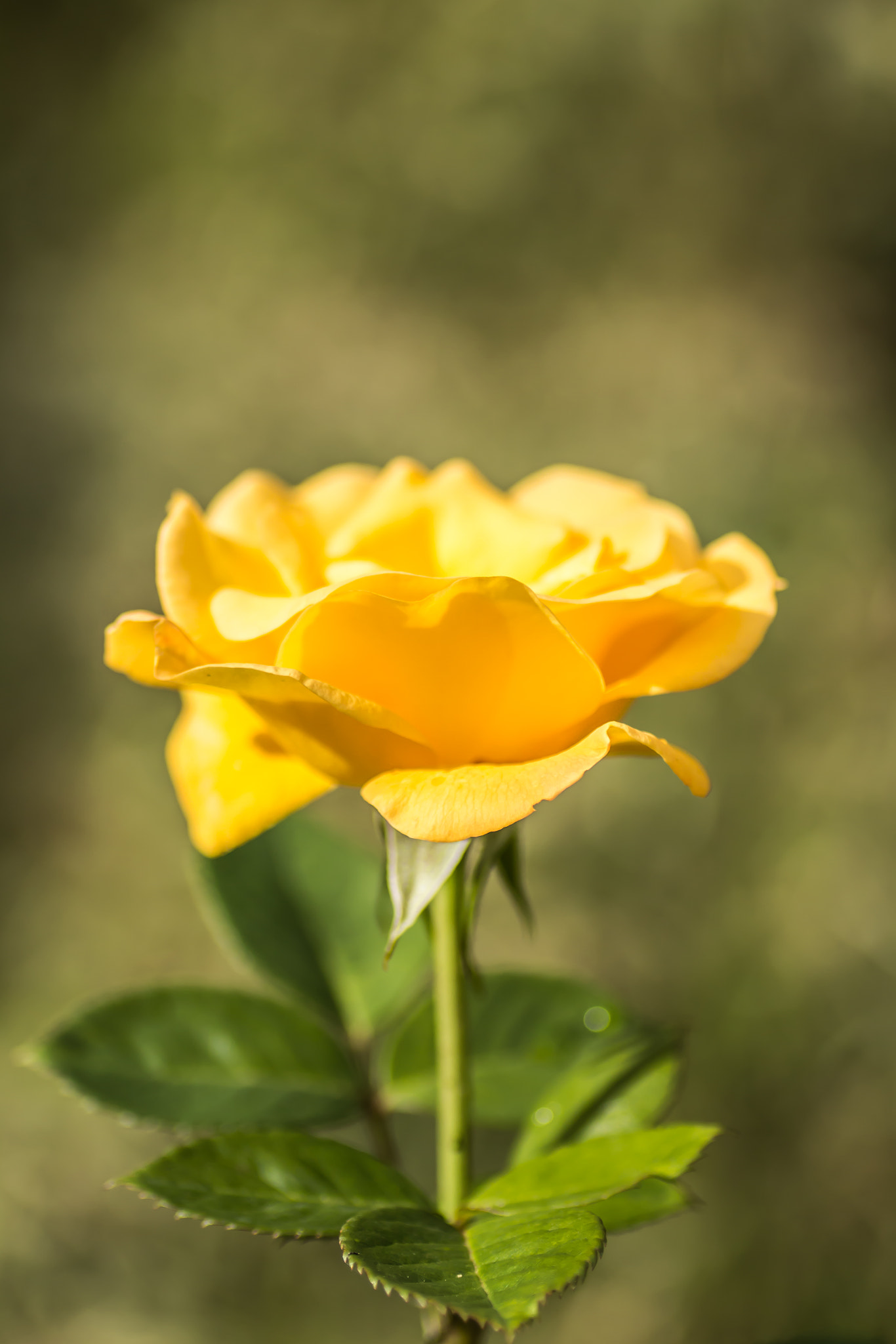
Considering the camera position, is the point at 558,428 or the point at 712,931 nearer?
the point at 712,931

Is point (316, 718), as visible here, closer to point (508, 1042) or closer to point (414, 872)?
point (414, 872)

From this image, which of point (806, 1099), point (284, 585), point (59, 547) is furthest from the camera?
point (59, 547)

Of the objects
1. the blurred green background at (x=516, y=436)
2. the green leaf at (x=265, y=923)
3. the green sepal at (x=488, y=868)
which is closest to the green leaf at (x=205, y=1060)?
the green leaf at (x=265, y=923)

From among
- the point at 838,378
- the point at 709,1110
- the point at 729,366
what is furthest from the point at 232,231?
the point at 709,1110

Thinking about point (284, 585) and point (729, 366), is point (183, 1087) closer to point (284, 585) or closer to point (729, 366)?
point (284, 585)

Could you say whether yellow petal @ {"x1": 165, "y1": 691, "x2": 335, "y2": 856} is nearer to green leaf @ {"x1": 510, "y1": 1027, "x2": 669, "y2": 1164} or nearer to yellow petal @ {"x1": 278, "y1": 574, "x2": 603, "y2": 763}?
yellow petal @ {"x1": 278, "y1": 574, "x2": 603, "y2": 763}

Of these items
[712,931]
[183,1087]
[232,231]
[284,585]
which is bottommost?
[712,931]

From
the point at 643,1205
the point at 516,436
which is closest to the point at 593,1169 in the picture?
the point at 643,1205
